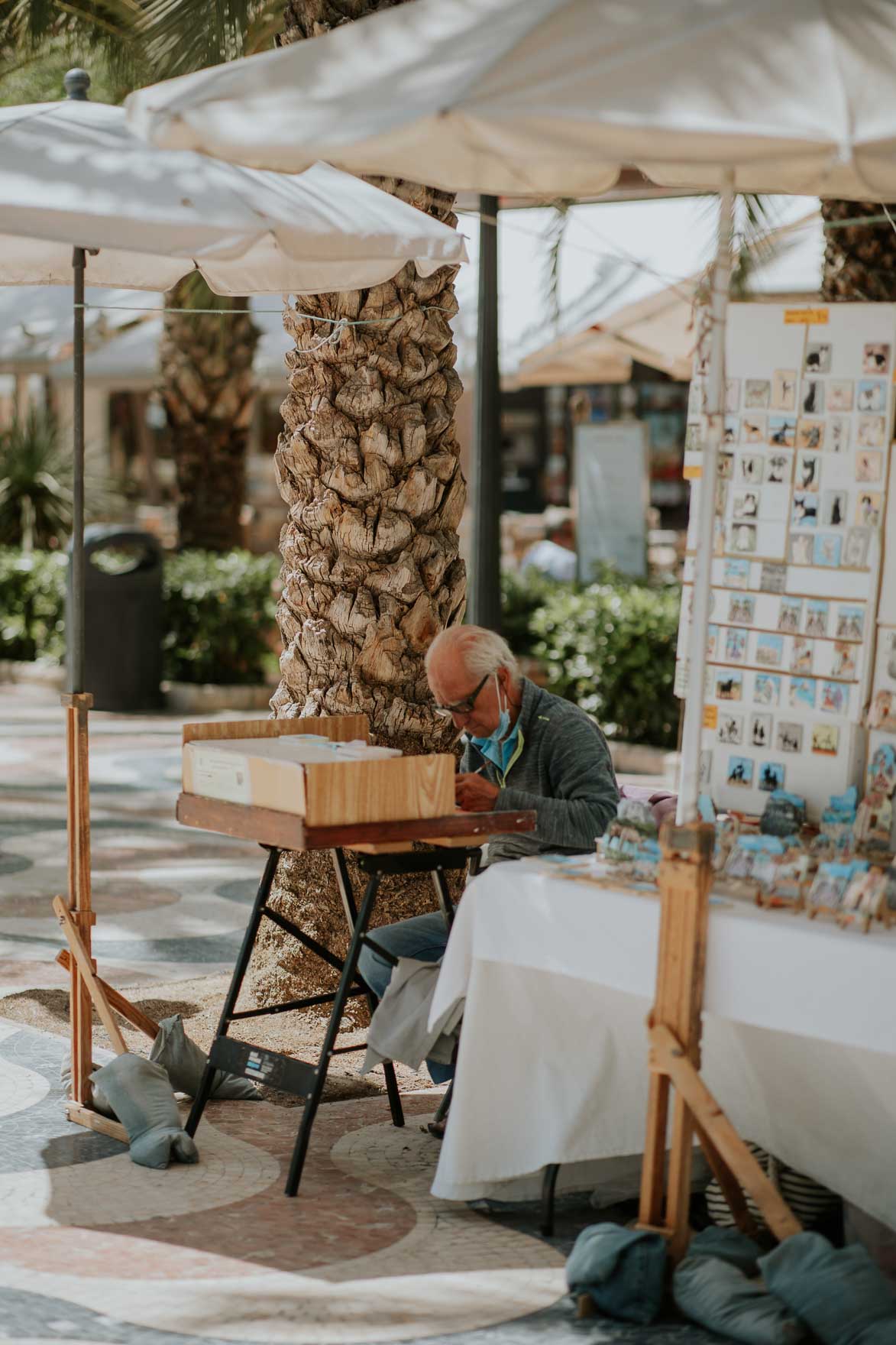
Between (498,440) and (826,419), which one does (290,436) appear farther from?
(498,440)

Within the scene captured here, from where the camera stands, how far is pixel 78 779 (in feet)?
15.6

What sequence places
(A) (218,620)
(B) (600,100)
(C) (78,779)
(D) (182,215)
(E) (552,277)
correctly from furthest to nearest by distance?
(A) (218,620)
(E) (552,277)
(C) (78,779)
(D) (182,215)
(B) (600,100)

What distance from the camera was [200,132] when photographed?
11.4ft

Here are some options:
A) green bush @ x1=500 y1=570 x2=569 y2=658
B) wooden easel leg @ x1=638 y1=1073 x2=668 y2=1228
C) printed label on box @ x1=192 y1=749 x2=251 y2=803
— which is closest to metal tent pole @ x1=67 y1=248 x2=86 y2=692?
printed label on box @ x1=192 y1=749 x2=251 y2=803

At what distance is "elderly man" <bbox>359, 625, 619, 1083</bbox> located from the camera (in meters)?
4.36

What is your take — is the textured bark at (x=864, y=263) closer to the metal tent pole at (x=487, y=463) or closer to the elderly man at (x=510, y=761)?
the metal tent pole at (x=487, y=463)

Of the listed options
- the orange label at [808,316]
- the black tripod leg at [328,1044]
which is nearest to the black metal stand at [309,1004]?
the black tripod leg at [328,1044]

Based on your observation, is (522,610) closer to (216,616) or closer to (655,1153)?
(216,616)

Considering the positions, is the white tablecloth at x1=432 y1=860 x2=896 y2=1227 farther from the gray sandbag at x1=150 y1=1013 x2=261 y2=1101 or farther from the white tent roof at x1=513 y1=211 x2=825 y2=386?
the white tent roof at x1=513 y1=211 x2=825 y2=386

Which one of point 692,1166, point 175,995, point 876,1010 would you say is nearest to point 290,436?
point 175,995

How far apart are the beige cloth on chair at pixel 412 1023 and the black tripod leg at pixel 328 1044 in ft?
0.59

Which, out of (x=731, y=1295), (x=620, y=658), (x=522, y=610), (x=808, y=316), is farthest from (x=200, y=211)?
(x=522, y=610)

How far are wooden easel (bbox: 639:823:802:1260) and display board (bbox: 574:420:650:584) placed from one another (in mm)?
9599

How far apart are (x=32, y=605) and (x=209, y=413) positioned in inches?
89.5
